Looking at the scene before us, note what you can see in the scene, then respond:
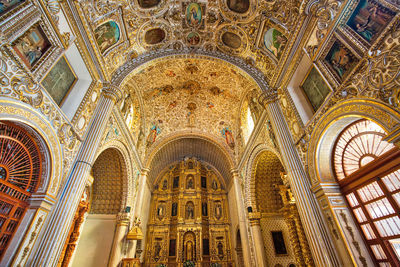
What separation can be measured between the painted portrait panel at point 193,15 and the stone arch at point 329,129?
7.28 m

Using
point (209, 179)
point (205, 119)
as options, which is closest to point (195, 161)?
point (209, 179)

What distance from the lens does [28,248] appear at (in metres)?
4.31

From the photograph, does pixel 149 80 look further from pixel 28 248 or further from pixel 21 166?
pixel 28 248

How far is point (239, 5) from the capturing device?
8172 mm

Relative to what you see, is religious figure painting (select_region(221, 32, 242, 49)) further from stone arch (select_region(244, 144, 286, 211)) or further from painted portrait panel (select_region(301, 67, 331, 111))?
stone arch (select_region(244, 144, 286, 211))

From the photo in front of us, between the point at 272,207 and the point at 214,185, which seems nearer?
the point at 272,207

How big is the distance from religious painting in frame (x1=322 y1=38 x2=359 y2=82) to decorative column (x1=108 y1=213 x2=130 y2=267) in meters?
11.0

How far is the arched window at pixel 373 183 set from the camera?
13.4ft

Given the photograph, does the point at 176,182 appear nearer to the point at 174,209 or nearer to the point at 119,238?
the point at 174,209

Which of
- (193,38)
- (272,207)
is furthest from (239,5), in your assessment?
(272,207)

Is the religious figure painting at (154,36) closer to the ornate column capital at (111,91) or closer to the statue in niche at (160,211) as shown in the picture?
the ornate column capital at (111,91)

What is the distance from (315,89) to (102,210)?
1144cm

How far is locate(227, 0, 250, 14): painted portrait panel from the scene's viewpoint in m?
8.02

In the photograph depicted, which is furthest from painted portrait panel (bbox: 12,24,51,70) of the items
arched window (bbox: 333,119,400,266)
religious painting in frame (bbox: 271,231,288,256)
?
religious painting in frame (bbox: 271,231,288,256)
